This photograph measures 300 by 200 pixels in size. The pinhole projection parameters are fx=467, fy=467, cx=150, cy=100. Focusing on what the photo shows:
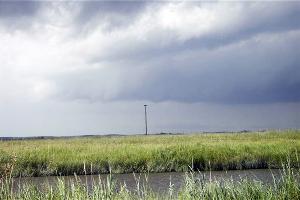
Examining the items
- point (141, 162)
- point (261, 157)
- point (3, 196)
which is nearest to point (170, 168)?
point (141, 162)

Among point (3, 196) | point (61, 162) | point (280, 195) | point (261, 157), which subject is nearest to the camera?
point (280, 195)

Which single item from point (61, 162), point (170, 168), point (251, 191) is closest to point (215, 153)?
point (170, 168)

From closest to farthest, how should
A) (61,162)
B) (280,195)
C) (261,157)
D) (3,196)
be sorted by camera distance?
(280,195) → (3,196) → (61,162) → (261,157)

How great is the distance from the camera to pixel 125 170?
25922 millimetres

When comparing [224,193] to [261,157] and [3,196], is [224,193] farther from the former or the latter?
[261,157]

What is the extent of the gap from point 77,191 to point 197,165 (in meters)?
18.1

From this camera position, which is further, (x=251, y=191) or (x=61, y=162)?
(x=61, y=162)

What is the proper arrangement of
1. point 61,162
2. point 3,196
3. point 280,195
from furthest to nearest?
point 61,162, point 3,196, point 280,195

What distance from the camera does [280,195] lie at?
8.84 m

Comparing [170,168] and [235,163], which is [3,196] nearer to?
[170,168]

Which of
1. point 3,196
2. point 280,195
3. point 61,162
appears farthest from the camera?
point 61,162

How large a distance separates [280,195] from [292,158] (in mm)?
18703

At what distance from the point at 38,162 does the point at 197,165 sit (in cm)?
888

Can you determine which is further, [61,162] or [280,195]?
[61,162]
